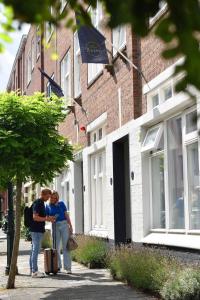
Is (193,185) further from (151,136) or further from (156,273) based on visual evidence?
(151,136)

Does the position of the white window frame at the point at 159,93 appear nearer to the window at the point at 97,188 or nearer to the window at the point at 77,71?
the window at the point at 97,188

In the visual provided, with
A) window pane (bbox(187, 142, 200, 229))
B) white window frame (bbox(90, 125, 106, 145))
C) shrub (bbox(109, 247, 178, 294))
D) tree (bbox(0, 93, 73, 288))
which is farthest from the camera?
white window frame (bbox(90, 125, 106, 145))

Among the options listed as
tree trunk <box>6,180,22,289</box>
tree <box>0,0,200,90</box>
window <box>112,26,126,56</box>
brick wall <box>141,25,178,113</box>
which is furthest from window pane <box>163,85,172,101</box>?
tree <box>0,0,200,90</box>

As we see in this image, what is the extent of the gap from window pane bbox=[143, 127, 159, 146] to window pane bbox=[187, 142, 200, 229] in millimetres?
1463

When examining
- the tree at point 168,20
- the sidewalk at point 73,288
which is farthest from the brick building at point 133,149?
the tree at point 168,20

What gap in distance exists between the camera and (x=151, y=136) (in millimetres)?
11352

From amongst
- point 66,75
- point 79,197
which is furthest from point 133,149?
point 66,75

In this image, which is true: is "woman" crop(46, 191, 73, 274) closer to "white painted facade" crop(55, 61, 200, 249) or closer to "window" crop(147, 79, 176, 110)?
"white painted facade" crop(55, 61, 200, 249)

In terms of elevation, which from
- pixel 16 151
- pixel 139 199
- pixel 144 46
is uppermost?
pixel 144 46

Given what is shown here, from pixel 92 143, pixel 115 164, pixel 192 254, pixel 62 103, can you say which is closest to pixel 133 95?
pixel 62 103

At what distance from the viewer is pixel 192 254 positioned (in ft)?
29.9

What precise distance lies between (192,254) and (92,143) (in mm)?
8312

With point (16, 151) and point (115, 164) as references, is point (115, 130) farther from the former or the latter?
point (16, 151)

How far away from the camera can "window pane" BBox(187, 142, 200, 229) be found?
941 cm
